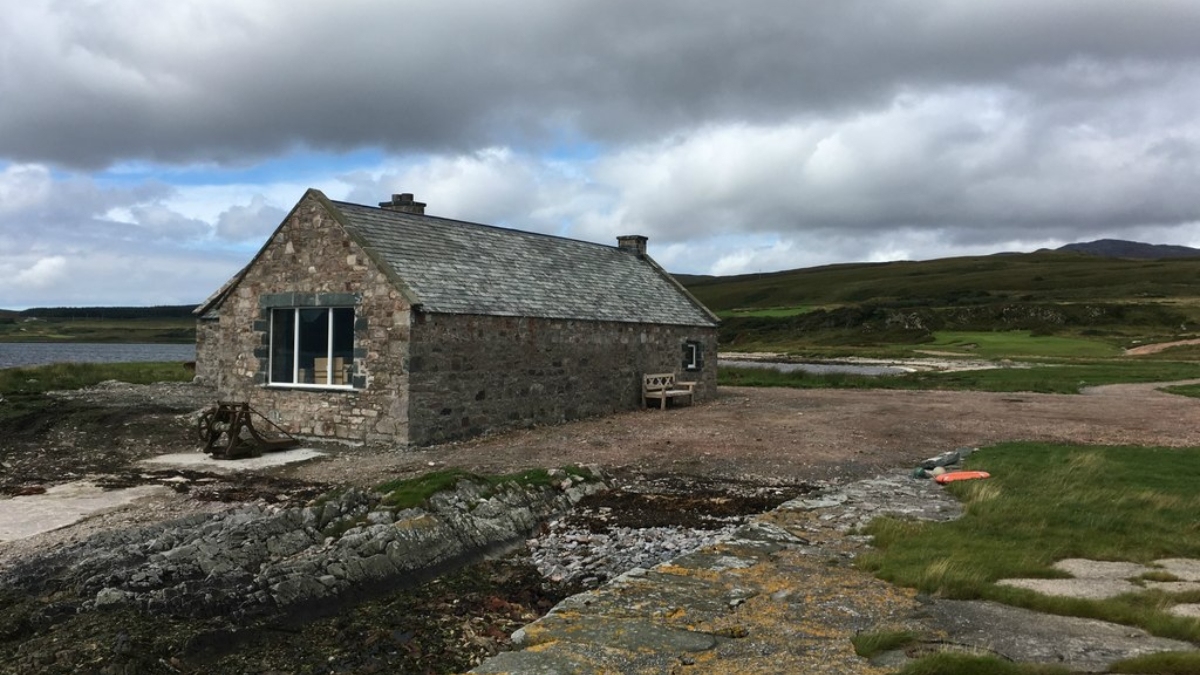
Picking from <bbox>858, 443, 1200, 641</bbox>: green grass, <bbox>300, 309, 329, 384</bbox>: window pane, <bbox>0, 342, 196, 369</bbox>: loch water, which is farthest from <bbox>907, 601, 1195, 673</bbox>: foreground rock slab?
<bbox>0, 342, 196, 369</bbox>: loch water

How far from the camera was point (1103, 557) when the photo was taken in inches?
323

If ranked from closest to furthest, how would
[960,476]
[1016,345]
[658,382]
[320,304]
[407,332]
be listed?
[960,476] < [407,332] < [320,304] < [658,382] < [1016,345]

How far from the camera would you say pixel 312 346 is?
19.0 m

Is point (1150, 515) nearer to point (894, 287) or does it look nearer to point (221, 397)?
point (221, 397)

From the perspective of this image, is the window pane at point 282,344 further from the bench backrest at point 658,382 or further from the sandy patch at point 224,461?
the bench backrest at point 658,382

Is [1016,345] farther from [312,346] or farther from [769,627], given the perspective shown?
[769,627]

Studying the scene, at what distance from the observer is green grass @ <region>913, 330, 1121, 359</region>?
57.6 m

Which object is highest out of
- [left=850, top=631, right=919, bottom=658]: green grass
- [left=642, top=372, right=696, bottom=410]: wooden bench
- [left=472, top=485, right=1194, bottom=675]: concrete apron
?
[left=642, top=372, right=696, bottom=410]: wooden bench

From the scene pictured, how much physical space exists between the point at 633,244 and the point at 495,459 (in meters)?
16.1

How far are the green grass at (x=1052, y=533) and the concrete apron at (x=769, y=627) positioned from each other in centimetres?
24

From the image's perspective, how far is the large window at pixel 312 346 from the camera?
59.9 ft

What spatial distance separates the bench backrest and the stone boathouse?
1.23m

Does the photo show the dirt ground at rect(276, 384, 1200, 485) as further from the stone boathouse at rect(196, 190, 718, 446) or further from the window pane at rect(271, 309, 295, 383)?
the window pane at rect(271, 309, 295, 383)

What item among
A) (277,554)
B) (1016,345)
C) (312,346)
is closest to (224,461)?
(312,346)
